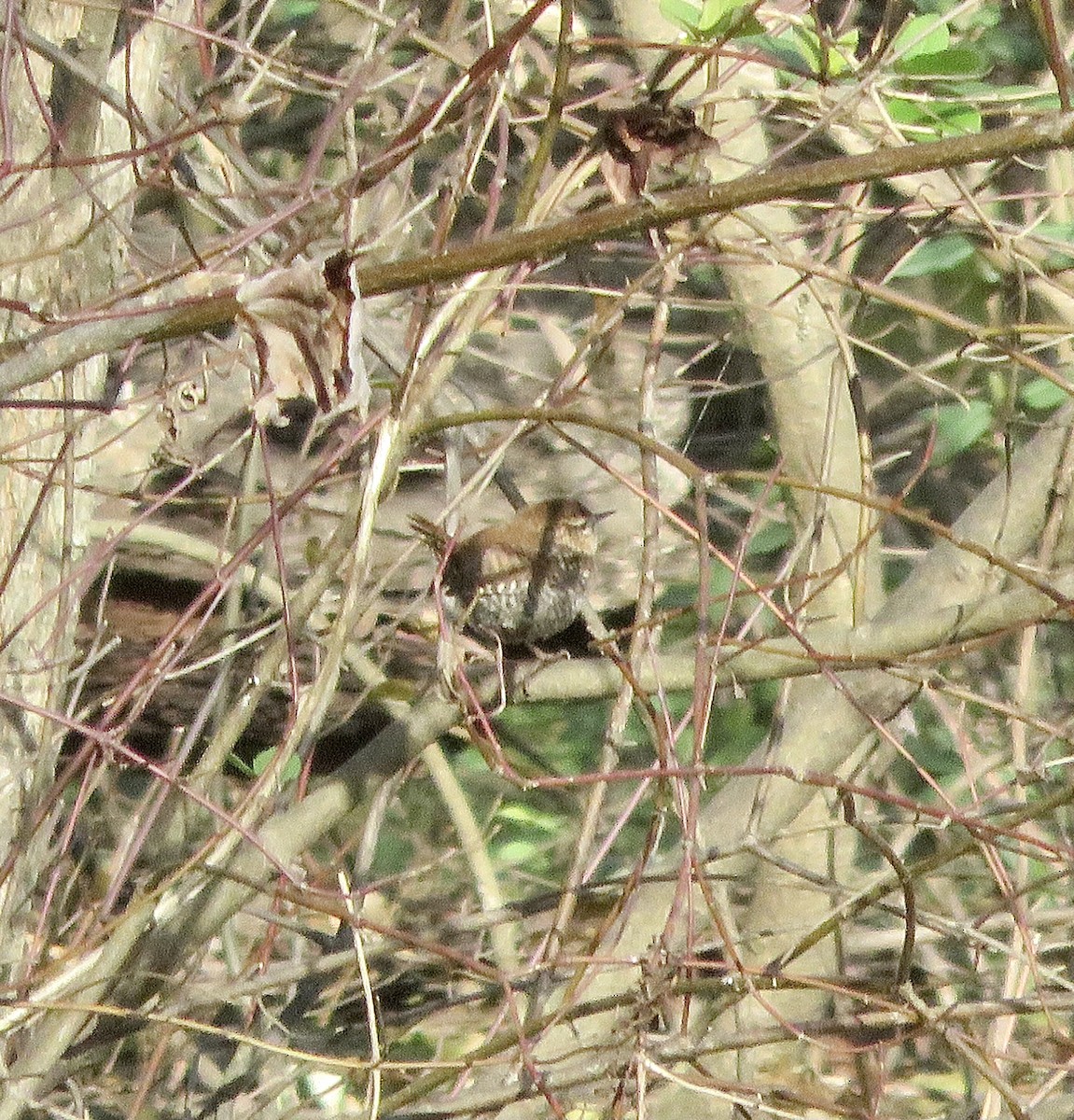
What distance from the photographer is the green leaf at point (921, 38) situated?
2.45 m

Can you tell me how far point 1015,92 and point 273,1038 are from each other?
2.42m

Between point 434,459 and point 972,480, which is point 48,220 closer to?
point 434,459

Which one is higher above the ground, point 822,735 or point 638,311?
point 638,311

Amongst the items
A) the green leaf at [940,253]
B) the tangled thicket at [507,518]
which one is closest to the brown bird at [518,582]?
the tangled thicket at [507,518]

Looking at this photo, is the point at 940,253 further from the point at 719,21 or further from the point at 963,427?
the point at 719,21

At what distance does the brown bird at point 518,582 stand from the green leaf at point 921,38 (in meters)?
1.21

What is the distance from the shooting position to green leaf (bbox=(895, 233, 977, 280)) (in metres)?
3.47

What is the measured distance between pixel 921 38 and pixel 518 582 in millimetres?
1303

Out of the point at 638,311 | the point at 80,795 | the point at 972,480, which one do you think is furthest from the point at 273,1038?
the point at 972,480

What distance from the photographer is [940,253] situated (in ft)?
11.5

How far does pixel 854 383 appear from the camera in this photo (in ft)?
8.75

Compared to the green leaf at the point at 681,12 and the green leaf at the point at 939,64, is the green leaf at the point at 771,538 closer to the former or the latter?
the green leaf at the point at 939,64

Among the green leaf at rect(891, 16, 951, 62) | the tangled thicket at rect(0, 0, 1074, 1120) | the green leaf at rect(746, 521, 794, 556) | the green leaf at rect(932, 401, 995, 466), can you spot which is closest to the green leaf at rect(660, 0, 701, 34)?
the tangled thicket at rect(0, 0, 1074, 1120)

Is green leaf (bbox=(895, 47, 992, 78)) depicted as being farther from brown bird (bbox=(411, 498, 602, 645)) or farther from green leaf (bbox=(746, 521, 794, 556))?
green leaf (bbox=(746, 521, 794, 556))
